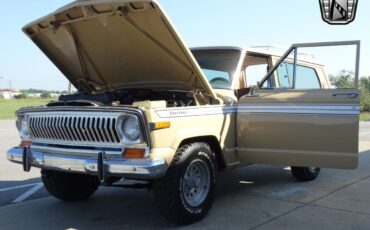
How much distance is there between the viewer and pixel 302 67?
7230mm

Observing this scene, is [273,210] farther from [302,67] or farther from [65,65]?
[65,65]

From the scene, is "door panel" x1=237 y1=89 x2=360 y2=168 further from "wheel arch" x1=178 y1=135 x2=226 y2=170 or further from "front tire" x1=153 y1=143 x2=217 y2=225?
"front tire" x1=153 y1=143 x2=217 y2=225

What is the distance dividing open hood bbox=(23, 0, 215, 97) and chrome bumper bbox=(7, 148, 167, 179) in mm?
1372

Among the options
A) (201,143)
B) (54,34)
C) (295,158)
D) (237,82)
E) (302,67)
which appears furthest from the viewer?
(302,67)

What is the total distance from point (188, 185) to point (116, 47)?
2045 mm

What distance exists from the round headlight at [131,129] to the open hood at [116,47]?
1052 mm

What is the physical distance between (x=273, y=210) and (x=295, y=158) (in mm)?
722

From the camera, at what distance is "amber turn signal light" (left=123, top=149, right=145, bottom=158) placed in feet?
14.2

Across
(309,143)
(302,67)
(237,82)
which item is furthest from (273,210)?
(302,67)

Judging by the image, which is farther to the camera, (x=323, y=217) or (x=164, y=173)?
(x=323, y=217)

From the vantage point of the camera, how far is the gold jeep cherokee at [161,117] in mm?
4465

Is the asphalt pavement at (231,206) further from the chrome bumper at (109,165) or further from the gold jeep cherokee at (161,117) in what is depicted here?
the chrome bumper at (109,165)

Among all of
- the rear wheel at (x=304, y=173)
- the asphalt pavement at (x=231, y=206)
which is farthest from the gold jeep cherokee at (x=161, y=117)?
the rear wheel at (x=304, y=173)

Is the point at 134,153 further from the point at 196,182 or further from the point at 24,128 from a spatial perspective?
the point at 24,128
